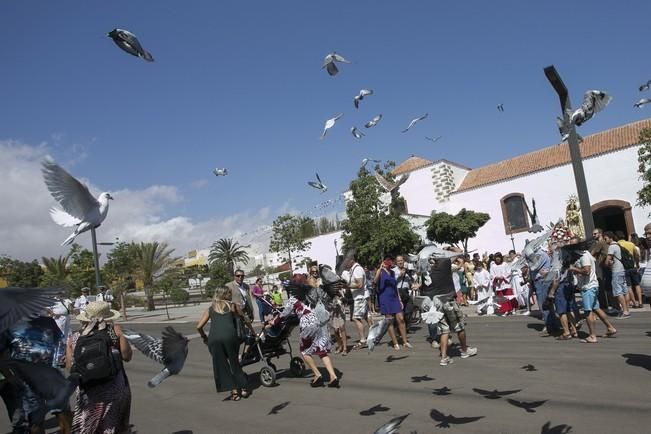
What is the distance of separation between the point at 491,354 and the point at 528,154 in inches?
1569

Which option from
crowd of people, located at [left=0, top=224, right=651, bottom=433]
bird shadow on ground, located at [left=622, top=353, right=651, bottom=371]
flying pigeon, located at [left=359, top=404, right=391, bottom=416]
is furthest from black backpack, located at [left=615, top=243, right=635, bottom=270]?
flying pigeon, located at [left=359, top=404, right=391, bottom=416]

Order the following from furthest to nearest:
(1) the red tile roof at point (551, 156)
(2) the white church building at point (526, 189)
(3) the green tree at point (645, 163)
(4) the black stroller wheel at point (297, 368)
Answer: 1. (1) the red tile roof at point (551, 156)
2. (2) the white church building at point (526, 189)
3. (3) the green tree at point (645, 163)
4. (4) the black stroller wheel at point (297, 368)

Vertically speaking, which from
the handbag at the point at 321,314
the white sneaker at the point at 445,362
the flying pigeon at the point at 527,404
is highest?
the handbag at the point at 321,314

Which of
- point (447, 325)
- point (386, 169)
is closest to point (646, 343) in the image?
point (447, 325)

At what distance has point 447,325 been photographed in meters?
7.71

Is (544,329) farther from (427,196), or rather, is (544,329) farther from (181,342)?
(427,196)

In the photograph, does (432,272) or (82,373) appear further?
(432,272)

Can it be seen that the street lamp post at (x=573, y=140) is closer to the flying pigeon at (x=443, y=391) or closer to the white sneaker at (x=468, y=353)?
the white sneaker at (x=468, y=353)

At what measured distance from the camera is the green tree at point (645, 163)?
30.1m

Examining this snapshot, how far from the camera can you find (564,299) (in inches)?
332

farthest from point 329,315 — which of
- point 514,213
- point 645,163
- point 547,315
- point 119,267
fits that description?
point 514,213

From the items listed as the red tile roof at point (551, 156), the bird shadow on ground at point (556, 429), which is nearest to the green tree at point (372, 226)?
the red tile roof at point (551, 156)

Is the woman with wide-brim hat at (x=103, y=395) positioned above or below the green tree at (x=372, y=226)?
below

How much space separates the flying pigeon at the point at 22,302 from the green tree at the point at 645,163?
111ft
